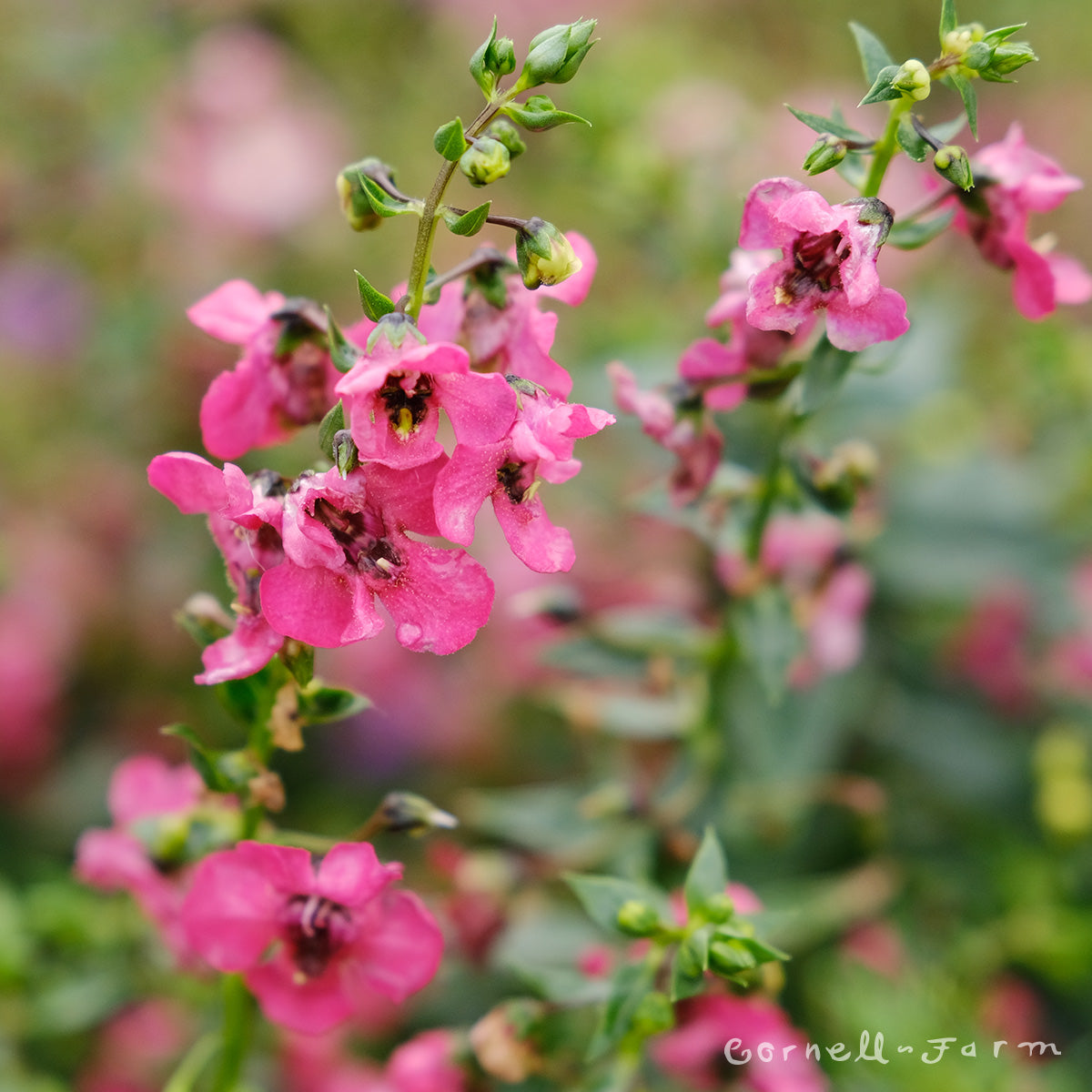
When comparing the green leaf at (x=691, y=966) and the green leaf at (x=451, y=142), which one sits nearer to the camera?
the green leaf at (x=451, y=142)

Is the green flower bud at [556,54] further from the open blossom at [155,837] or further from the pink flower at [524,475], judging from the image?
the open blossom at [155,837]

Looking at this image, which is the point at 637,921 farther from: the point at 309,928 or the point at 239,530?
the point at 239,530

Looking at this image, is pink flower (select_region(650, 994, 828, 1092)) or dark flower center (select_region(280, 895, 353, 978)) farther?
pink flower (select_region(650, 994, 828, 1092))

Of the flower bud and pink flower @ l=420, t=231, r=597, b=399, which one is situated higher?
the flower bud

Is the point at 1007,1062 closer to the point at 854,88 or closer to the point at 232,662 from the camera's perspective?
the point at 232,662

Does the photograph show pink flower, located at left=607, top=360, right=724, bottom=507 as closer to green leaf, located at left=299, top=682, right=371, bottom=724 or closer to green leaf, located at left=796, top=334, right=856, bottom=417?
green leaf, located at left=796, top=334, right=856, bottom=417

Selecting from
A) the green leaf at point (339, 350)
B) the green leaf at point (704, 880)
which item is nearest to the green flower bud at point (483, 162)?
the green leaf at point (339, 350)

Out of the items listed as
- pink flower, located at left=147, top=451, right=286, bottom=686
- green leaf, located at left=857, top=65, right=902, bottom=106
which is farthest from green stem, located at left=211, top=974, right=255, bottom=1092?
green leaf, located at left=857, top=65, right=902, bottom=106
